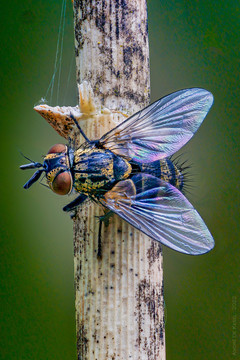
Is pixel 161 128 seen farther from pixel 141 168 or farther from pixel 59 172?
pixel 59 172

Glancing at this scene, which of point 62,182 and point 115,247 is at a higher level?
point 62,182

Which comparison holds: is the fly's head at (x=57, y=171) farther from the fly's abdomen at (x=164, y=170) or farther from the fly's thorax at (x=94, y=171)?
the fly's abdomen at (x=164, y=170)

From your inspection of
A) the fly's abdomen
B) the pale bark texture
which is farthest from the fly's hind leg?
the fly's abdomen

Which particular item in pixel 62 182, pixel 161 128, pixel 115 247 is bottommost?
pixel 115 247

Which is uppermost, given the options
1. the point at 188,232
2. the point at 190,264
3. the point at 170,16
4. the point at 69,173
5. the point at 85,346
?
the point at 170,16

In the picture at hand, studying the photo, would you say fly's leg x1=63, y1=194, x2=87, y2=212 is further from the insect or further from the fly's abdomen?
the fly's abdomen

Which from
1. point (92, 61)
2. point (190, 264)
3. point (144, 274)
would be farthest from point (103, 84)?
point (190, 264)

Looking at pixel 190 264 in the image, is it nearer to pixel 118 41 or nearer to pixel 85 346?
pixel 85 346

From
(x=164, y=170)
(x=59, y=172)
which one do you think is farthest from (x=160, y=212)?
(x=59, y=172)
